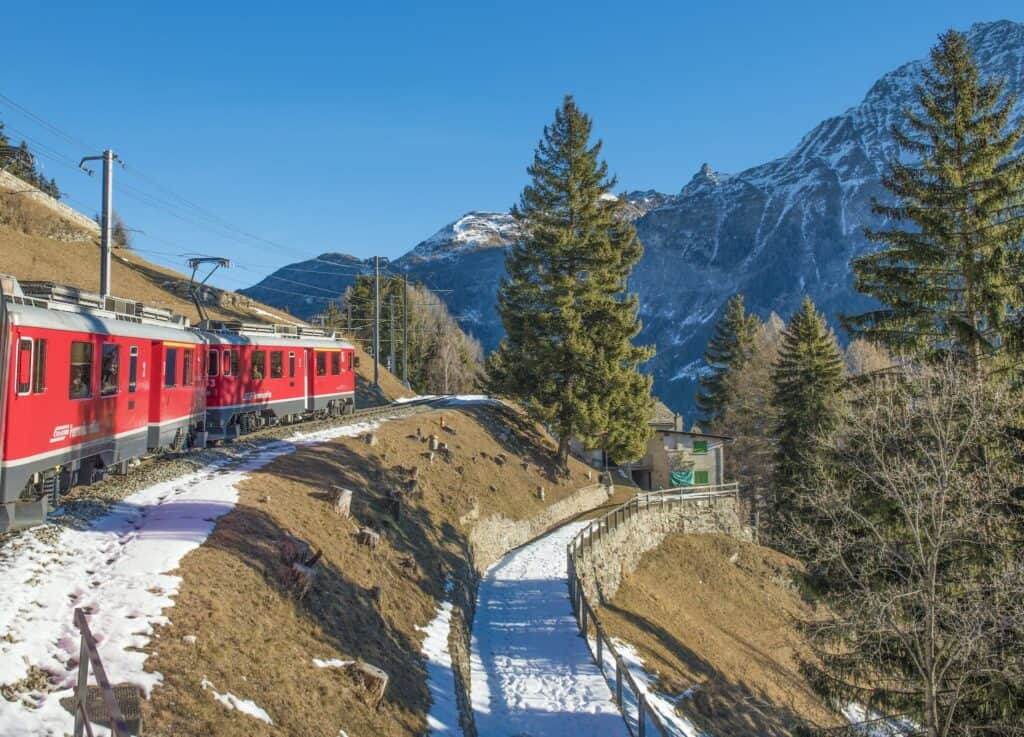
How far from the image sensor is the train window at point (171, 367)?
1811 cm

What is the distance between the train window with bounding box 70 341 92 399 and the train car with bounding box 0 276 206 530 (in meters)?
0.02

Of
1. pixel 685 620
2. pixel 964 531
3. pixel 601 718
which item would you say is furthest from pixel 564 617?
pixel 964 531

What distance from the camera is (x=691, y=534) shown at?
3441cm

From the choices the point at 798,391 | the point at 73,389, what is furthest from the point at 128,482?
the point at 798,391

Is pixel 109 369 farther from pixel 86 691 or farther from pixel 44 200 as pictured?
pixel 44 200

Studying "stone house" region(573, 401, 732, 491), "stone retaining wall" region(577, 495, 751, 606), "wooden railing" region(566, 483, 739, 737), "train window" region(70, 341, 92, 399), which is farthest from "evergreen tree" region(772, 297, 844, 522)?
"train window" region(70, 341, 92, 399)

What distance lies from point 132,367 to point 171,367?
2.70m

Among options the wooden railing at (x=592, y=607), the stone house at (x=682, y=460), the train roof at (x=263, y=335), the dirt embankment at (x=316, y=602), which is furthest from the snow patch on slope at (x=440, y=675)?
the stone house at (x=682, y=460)

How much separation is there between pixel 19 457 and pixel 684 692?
1689 cm

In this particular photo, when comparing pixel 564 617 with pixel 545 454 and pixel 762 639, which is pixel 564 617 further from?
pixel 545 454

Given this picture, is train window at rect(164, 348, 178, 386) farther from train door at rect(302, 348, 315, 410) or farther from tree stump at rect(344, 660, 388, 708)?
tree stump at rect(344, 660, 388, 708)

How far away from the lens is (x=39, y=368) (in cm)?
1144

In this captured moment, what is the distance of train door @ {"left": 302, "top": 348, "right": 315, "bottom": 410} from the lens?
30.0 m

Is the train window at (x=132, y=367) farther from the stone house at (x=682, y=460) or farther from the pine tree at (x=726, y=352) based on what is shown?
the pine tree at (x=726, y=352)
